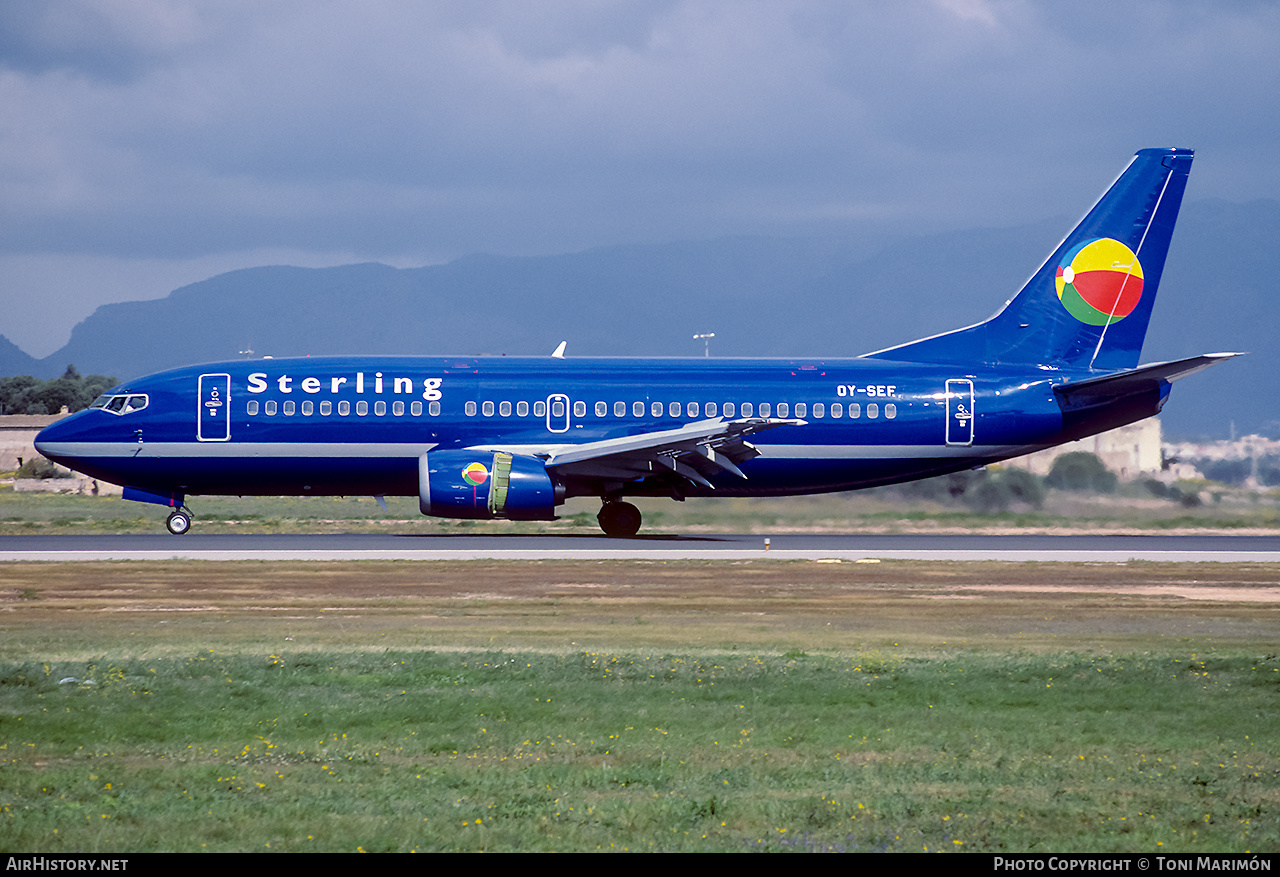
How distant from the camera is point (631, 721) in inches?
504

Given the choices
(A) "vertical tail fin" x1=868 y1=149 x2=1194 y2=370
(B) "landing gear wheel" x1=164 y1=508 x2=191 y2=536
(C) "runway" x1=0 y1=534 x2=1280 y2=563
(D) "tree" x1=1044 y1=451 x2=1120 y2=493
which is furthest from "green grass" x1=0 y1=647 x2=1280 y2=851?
(D) "tree" x1=1044 y1=451 x2=1120 y2=493

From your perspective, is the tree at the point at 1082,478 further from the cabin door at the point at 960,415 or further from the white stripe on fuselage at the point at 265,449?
the white stripe on fuselage at the point at 265,449

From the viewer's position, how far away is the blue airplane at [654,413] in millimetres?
34281

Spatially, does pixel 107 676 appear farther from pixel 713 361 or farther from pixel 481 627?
pixel 713 361

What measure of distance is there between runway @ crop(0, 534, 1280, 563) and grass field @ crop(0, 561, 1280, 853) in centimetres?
649

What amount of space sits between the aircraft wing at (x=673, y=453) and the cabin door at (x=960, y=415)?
4270 mm

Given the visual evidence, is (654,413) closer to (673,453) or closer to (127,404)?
(673,453)

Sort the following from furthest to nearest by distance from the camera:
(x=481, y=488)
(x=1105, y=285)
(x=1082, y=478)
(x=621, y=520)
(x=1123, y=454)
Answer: (x=1123, y=454) → (x=1082, y=478) → (x=1105, y=285) → (x=621, y=520) → (x=481, y=488)

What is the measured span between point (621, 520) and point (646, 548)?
12.5ft

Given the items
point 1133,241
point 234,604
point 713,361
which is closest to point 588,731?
point 234,604

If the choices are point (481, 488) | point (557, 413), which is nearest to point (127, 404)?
point (481, 488)

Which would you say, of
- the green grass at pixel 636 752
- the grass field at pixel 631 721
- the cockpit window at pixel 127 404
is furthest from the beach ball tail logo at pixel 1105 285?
the cockpit window at pixel 127 404

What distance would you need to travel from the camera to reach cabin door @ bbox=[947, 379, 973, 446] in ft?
119

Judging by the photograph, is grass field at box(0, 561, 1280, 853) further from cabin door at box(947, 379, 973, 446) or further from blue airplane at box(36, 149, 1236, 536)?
cabin door at box(947, 379, 973, 446)
